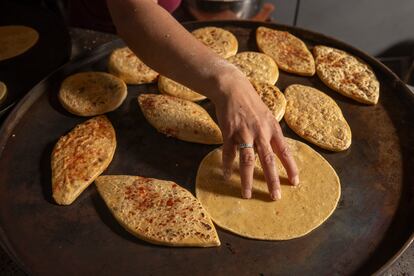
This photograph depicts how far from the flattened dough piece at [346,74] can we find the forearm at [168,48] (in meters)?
0.51

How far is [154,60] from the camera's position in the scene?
142 centimetres

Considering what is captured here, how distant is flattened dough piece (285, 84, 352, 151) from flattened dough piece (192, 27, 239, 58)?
31 cm

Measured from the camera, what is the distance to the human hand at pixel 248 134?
121cm

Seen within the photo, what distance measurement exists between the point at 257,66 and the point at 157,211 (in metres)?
0.75

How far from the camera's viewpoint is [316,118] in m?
1.50

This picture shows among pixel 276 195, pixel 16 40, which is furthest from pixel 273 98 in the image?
pixel 16 40

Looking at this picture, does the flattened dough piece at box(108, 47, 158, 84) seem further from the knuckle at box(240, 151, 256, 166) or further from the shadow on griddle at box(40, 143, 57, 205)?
the knuckle at box(240, 151, 256, 166)

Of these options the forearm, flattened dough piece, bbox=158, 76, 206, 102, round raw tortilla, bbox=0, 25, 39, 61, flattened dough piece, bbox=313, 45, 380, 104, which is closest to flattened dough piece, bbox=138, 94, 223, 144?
flattened dough piece, bbox=158, 76, 206, 102

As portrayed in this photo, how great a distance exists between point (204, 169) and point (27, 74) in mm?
991

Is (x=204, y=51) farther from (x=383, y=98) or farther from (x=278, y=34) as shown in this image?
(x=383, y=98)

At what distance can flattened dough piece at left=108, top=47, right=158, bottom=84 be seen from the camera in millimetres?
1627

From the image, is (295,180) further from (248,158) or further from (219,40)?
(219,40)

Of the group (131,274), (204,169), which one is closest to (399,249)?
(204,169)

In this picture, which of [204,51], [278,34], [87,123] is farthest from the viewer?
[278,34]
